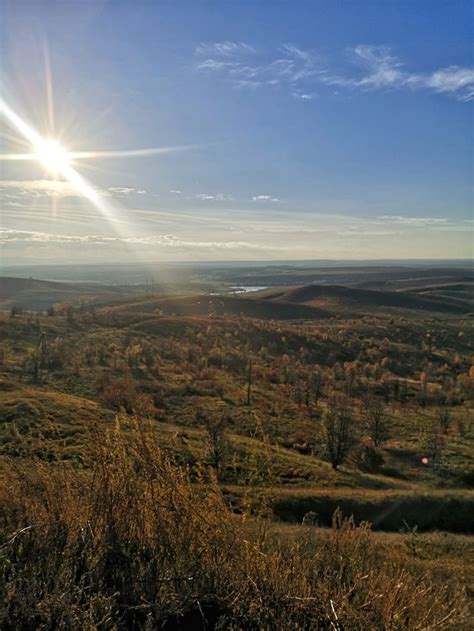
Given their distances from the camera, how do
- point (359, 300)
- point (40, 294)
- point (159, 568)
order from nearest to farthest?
point (159, 568), point (359, 300), point (40, 294)

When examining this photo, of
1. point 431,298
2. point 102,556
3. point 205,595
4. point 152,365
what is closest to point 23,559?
point 102,556

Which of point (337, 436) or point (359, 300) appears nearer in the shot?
point (337, 436)

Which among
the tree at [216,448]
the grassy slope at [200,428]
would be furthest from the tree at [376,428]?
the tree at [216,448]

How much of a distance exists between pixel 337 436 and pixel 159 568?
19.0 metres

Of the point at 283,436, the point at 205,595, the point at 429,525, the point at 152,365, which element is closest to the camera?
the point at 205,595

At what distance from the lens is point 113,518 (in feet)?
14.4

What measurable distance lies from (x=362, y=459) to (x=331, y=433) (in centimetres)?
245

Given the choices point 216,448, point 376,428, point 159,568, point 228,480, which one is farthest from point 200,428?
point 159,568

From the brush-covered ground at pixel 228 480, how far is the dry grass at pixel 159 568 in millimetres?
19

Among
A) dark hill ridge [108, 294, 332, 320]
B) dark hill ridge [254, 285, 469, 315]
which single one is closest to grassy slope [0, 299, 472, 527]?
dark hill ridge [108, 294, 332, 320]

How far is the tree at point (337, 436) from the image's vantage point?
2112cm

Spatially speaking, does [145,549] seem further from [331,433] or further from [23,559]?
[331,433]

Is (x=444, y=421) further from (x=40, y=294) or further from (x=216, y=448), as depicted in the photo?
(x=40, y=294)

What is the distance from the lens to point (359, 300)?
430 ft
